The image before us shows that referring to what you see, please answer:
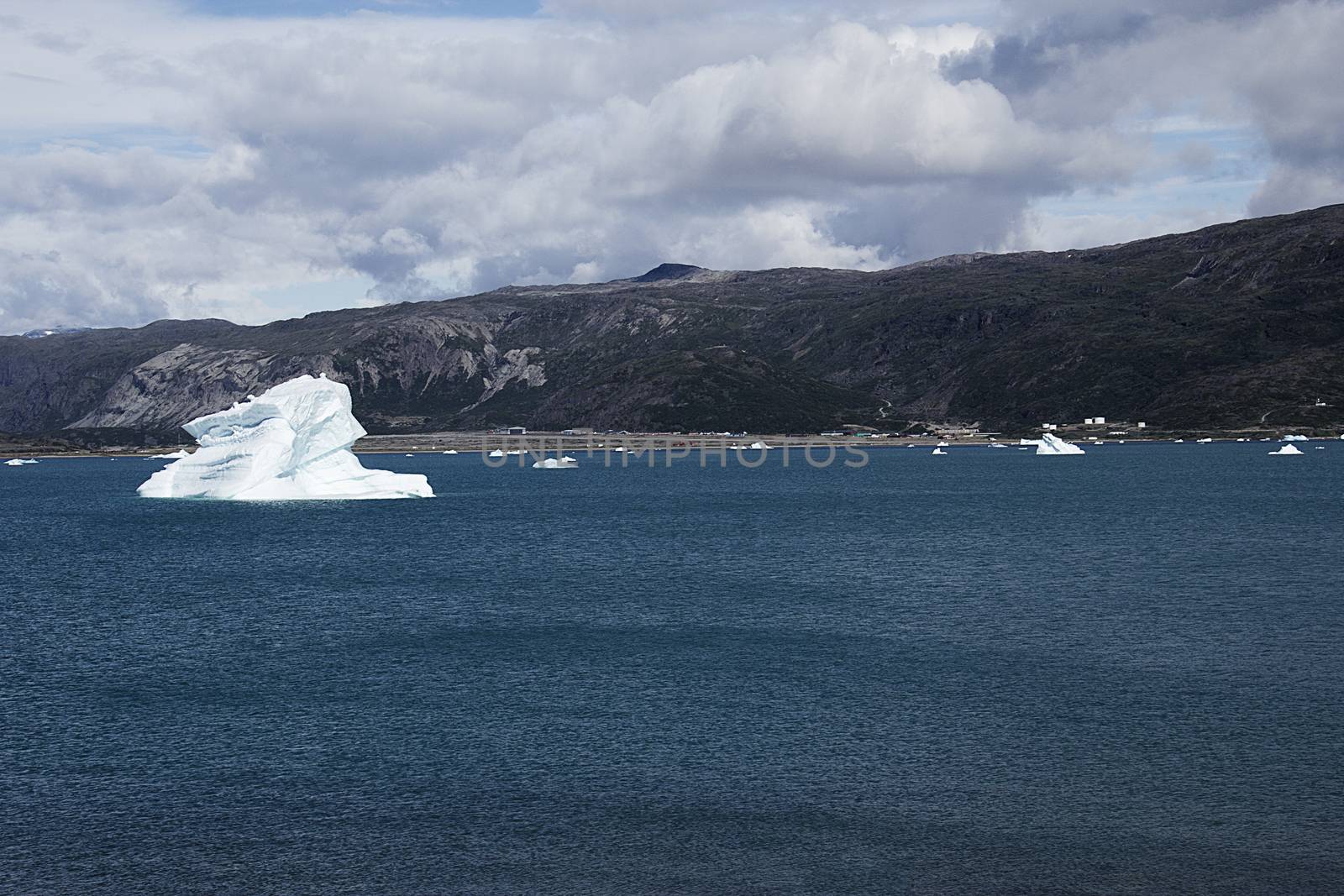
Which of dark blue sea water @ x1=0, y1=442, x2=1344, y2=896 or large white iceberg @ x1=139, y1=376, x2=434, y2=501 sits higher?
large white iceberg @ x1=139, y1=376, x2=434, y2=501

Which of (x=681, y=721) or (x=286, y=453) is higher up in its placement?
(x=286, y=453)

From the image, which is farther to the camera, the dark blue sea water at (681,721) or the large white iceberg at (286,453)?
the large white iceberg at (286,453)

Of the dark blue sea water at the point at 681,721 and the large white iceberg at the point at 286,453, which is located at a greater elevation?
the large white iceberg at the point at 286,453

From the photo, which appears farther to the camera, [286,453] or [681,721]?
[286,453]

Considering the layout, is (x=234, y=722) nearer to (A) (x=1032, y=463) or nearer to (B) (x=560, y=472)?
(B) (x=560, y=472)
